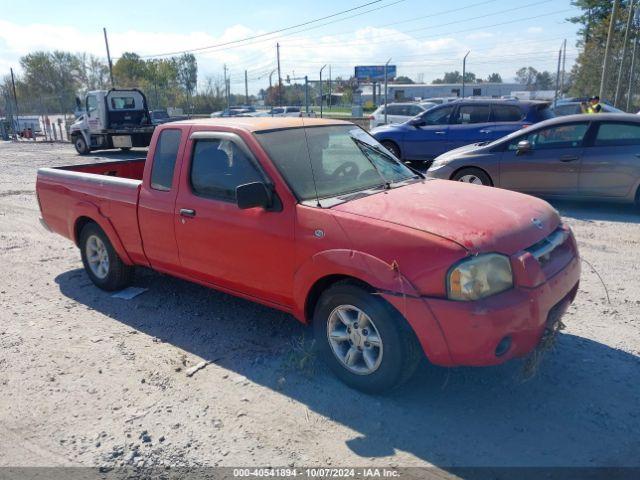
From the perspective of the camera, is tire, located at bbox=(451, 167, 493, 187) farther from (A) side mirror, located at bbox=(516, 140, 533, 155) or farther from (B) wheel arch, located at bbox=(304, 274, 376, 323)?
(B) wheel arch, located at bbox=(304, 274, 376, 323)

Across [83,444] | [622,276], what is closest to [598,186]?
[622,276]

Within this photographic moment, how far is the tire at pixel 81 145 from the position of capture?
21.2 meters

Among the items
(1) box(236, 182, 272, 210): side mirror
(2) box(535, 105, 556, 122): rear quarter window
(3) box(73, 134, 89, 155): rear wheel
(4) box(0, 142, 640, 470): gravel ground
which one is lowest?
(4) box(0, 142, 640, 470): gravel ground

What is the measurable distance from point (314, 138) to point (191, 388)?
2.19 m

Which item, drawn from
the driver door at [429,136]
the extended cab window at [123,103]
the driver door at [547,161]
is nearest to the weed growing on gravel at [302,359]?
the driver door at [547,161]

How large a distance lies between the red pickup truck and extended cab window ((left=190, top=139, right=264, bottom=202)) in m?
0.01

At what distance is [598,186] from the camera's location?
27.3 ft

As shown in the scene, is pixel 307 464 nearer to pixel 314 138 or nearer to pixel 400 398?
pixel 400 398

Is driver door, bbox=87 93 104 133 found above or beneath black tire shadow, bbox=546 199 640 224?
above

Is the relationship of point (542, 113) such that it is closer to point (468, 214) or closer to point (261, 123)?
point (261, 123)

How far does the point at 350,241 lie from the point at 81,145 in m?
20.8

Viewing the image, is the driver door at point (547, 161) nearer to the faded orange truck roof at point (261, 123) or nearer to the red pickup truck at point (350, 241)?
the red pickup truck at point (350, 241)

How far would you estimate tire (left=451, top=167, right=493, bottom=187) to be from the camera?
9188 mm

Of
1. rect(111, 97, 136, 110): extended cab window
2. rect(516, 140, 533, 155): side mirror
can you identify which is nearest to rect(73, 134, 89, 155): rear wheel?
rect(111, 97, 136, 110): extended cab window
